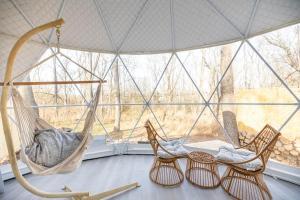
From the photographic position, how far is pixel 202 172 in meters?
3.47

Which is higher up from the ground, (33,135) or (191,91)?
(191,91)

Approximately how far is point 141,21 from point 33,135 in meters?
2.86

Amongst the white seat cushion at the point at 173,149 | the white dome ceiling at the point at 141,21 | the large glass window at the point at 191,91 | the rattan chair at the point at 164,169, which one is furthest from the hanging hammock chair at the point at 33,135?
the large glass window at the point at 191,91

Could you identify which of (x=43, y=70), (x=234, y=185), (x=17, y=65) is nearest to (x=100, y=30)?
(x=17, y=65)

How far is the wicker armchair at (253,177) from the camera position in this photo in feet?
8.18

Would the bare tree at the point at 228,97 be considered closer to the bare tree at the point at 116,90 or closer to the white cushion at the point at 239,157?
the white cushion at the point at 239,157

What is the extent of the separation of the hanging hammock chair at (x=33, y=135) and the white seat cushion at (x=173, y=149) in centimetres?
136

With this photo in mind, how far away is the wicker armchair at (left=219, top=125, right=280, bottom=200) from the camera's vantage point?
2494 mm

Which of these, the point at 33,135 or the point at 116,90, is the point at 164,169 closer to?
the point at 33,135

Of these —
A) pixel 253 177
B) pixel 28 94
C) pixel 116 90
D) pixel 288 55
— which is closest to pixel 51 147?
pixel 28 94

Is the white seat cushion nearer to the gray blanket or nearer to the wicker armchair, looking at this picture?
A: the wicker armchair

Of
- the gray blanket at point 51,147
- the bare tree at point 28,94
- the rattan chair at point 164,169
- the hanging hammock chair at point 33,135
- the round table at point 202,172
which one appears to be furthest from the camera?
the bare tree at point 28,94

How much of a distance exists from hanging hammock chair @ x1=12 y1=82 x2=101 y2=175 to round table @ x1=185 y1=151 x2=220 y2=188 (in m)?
1.87

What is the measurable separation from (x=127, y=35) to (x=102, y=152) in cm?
303
